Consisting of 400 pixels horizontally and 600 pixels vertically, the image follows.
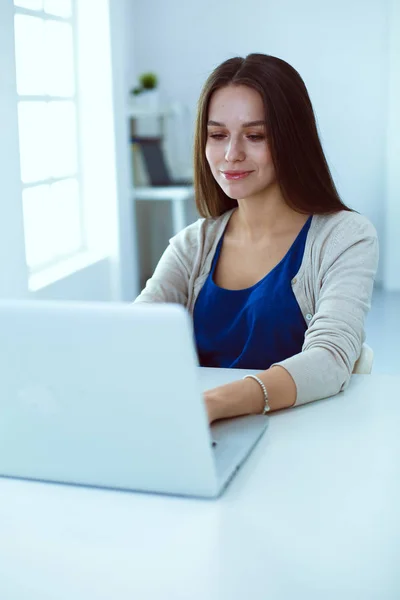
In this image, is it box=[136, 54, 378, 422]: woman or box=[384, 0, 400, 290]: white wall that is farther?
box=[384, 0, 400, 290]: white wall

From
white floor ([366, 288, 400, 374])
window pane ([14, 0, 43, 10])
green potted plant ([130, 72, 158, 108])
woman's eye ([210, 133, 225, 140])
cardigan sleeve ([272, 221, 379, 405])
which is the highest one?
window pane ([14, 0, 43, 10])

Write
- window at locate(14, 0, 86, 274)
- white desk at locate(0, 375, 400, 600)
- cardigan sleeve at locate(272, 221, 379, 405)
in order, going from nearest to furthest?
white desk at locate(0, 375, 400, 600), cardigan sleeve at locate(272, 221, 379, 405), window at locate(14, 0, 86, 274)

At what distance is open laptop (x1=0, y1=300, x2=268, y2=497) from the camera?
0.96 m

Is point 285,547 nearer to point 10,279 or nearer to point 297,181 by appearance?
point 297,181

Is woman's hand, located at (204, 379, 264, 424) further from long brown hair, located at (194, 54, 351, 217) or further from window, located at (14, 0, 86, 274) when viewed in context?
window, located at (14, 0, 86, 274)

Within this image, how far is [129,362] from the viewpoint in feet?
3.22

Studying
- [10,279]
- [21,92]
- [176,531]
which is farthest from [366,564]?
[21,92]

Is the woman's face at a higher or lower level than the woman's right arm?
higher

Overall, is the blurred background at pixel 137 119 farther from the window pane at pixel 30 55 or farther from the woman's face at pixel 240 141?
the woman's face at pixel 240 141

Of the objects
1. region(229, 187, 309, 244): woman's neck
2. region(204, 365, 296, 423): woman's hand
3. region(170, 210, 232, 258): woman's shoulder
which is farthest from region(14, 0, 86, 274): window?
region(204, 365, 296, 423): woman's hand

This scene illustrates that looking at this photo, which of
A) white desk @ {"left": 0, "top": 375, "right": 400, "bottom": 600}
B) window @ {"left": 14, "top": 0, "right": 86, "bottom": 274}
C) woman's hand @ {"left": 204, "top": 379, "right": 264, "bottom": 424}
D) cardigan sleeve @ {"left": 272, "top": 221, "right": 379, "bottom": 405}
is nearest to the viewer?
white desk @ {"left": 0, "top": 375, "right": 400, "bottom": 600}

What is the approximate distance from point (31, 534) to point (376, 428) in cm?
58

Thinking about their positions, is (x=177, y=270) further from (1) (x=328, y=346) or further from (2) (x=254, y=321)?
(1) (x=328, y=346)

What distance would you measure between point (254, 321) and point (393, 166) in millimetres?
3617
